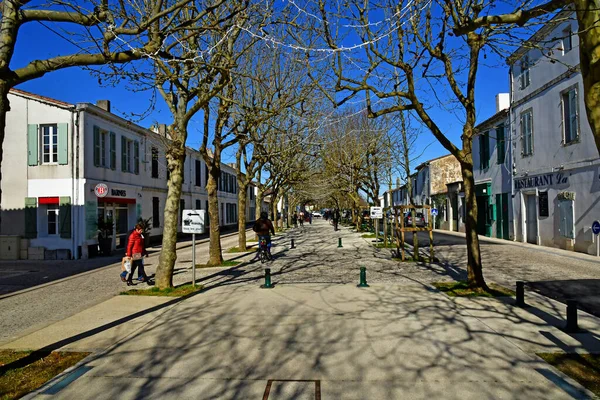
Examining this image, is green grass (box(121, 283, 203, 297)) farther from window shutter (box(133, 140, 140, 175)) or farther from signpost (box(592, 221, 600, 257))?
window shutter (box(133, 140, 140, 175))

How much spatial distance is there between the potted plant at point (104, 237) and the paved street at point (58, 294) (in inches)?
105

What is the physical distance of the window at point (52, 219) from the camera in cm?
1855

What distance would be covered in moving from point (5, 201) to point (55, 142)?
3207mm

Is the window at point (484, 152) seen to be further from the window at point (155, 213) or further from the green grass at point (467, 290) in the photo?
the window at point (155, 213)

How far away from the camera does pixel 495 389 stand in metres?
4.43

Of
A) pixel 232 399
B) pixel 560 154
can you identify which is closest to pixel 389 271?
pixel 232 399

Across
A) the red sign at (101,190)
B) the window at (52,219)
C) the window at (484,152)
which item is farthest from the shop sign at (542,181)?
the window at (52,219)

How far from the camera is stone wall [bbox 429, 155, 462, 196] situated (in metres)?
42.5

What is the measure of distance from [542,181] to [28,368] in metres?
20.9

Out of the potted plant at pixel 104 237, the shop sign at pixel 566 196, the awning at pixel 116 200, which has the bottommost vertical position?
the potted plant at pixel 104 237

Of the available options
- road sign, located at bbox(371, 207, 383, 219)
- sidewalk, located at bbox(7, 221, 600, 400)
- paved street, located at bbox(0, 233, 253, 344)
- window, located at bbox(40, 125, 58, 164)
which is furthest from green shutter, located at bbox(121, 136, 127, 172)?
sidewalk, located at bbox(7, 221, 600, 400)

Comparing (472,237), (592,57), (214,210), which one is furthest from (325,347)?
(214,210)

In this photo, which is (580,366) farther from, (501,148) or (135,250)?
(501,148)

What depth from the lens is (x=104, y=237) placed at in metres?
19.4
